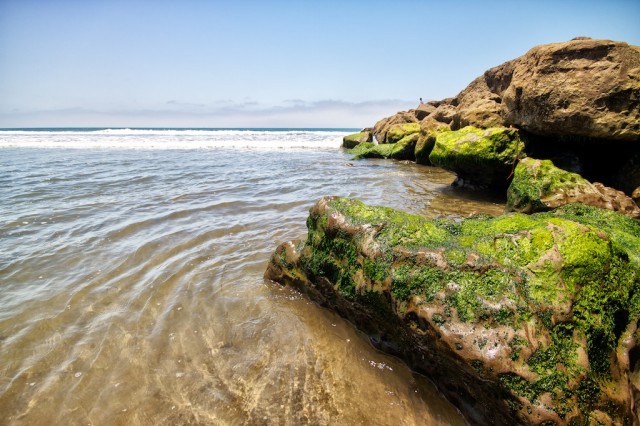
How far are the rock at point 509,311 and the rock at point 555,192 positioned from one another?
2729 mm

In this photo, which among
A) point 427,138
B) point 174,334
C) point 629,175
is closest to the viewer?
point 174,334

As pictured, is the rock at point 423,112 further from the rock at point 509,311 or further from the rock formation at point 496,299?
the rock at point 509,311

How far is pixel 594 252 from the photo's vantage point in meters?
2.71

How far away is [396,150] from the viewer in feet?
60.0

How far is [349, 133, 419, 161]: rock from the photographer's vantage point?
692 inches

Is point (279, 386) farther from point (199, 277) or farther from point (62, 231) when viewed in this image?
point (62, 231)

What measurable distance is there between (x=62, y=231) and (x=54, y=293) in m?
2.61

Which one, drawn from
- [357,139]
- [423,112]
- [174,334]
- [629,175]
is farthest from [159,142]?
[629,175]

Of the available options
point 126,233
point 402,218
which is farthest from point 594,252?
point 126,233

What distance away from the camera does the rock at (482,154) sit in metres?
8.02

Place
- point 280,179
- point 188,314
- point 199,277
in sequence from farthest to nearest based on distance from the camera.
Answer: point 280,179
point 199,277
point 188,314

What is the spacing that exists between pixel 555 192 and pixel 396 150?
12530 mm

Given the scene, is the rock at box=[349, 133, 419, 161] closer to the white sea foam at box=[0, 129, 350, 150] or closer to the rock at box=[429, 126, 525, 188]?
the rock at box=[429, 126, 525, 188]

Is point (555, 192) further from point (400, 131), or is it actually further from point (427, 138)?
point (400, 131)
